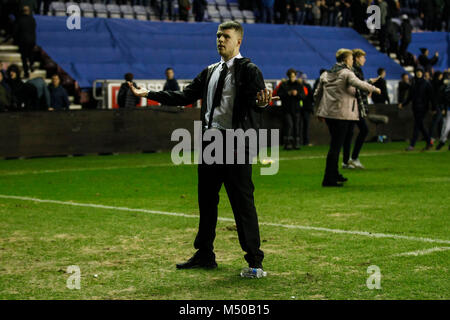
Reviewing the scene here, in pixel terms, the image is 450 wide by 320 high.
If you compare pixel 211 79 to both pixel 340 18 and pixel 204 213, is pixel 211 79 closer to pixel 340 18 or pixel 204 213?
pixel 204 213

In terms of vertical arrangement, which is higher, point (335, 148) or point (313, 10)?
point (313, 10)

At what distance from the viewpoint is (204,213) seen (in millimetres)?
7375

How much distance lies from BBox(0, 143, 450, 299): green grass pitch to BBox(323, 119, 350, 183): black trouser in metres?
0.32

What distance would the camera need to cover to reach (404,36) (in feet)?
116

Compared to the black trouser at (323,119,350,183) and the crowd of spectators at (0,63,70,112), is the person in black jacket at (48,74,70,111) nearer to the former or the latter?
the crowd of spectators at (0,63,70,112)

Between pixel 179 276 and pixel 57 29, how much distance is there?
21344mm

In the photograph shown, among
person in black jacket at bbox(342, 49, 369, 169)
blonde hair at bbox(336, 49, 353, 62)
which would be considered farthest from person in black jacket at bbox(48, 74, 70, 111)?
blonde hair at bbox(336, 49, 353, 62)

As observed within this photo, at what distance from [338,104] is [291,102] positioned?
9.84 metres

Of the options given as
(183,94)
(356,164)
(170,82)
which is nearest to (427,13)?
(170,82)

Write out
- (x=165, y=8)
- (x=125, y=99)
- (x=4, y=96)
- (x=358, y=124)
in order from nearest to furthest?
1. (x=358, y=124)
2. (x=4, y=96)
3. (x=125, y=99)
4. (x=165, y=8)

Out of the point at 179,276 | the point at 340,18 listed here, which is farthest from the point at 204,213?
the point at 340,18

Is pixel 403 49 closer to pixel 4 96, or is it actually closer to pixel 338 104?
pixel 4 96

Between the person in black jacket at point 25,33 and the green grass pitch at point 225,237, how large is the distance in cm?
880

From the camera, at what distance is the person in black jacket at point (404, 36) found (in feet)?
116
